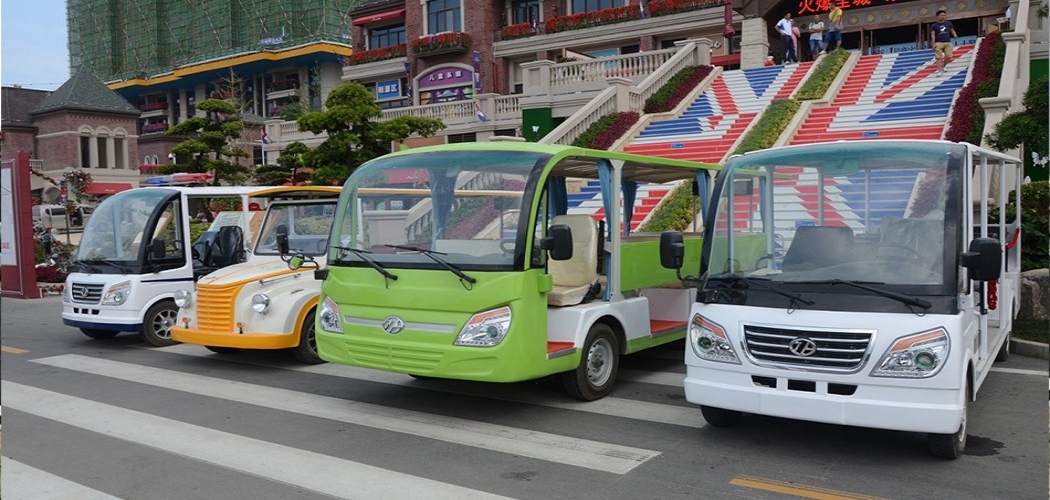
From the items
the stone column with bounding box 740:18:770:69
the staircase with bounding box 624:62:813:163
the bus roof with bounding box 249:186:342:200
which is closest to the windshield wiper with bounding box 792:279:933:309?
the bus roof with bounding box 249:186:342:200

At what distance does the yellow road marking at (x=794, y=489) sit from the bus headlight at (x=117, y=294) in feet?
28.0

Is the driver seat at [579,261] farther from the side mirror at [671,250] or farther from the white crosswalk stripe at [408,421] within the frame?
the white crosswalk stripe at [408,421]

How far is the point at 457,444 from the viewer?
6484 mm

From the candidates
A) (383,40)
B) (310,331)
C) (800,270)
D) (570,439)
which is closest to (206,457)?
(570,439)

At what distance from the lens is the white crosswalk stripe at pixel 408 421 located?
6.10 m

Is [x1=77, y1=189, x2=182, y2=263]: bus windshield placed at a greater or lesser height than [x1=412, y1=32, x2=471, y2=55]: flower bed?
lesser

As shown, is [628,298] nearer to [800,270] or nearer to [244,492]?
[800,270]

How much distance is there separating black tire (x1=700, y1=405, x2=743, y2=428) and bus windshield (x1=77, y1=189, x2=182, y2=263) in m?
7.84

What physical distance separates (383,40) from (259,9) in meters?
26.4

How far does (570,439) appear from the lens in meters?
6.54

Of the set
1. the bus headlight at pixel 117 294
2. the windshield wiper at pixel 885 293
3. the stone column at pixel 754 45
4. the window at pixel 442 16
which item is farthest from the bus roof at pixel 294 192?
the window at pixel 442 16

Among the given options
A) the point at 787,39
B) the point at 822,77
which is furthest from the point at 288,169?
the point at 787,39

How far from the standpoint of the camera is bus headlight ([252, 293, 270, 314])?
9375mm

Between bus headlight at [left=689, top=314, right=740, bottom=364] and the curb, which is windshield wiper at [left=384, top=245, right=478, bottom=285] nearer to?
bus headlight at [left=689, top=314, right=740, bottom=364]
